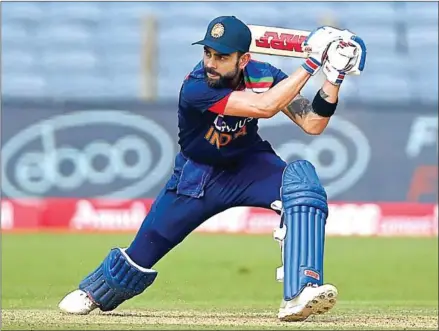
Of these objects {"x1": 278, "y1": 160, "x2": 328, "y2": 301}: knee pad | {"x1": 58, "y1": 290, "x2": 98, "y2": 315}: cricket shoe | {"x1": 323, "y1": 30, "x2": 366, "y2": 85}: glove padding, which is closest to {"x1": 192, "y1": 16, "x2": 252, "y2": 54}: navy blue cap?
{"x1": 323, "y1": 30, "x2": 366, "y2": 85}: glove padding

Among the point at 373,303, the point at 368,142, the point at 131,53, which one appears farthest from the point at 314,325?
the point at 131,53

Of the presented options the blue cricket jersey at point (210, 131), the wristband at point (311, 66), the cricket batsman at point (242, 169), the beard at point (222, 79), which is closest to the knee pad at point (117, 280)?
the cricket batsman at point (242, 169)

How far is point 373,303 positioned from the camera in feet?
24.5

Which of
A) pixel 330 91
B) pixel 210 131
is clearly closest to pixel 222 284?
pixel 210 131

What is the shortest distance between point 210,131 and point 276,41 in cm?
54

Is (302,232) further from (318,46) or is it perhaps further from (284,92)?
(318,46)

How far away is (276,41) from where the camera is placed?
18.3 ft

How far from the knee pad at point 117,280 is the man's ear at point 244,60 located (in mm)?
1170

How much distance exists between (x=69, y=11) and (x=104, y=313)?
12386mm

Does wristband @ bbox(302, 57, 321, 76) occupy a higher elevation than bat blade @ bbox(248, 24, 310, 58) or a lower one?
lower

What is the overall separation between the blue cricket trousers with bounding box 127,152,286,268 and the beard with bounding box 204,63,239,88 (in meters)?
0.52

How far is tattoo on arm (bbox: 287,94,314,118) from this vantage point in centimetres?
562

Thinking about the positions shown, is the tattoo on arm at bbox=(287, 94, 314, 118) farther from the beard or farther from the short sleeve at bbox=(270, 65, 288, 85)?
the beard

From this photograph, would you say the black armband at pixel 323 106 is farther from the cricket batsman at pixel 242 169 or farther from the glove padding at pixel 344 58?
the glove padding at pixel 344 58
